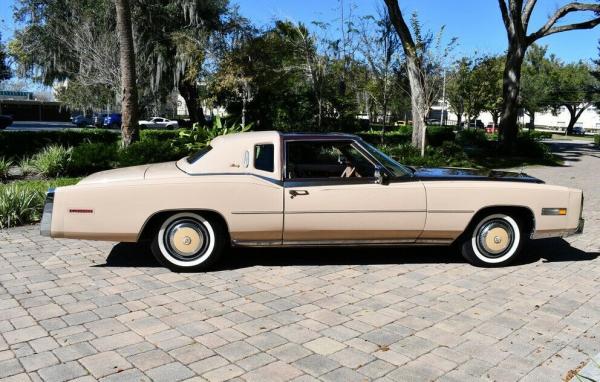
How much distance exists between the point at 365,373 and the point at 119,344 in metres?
1.73

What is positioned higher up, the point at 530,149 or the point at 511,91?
the point at 511,91

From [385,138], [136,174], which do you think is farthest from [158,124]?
[136,174]

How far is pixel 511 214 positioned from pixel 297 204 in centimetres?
239

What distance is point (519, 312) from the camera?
4621 mm

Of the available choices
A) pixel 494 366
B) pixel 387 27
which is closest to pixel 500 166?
pixel 387 27

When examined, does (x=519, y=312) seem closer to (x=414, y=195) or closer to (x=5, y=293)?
(x=414, y=195)

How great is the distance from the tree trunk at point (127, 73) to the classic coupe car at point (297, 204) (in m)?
7.18

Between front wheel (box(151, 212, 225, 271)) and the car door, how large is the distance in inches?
29.2

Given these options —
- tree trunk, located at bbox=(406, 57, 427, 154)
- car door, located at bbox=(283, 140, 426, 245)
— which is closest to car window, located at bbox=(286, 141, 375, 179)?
car door, located at bbox=(283, 140, 426, 245)

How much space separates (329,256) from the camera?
628 cm

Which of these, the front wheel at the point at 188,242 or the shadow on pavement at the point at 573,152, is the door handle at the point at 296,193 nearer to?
the front wheel at the point at 188,242

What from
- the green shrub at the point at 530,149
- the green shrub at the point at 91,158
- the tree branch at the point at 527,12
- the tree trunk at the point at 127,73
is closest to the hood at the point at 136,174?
the green shrub at the point at 91,158

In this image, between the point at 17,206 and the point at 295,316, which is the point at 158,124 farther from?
the point at 295,316

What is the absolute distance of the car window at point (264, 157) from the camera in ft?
18.4
